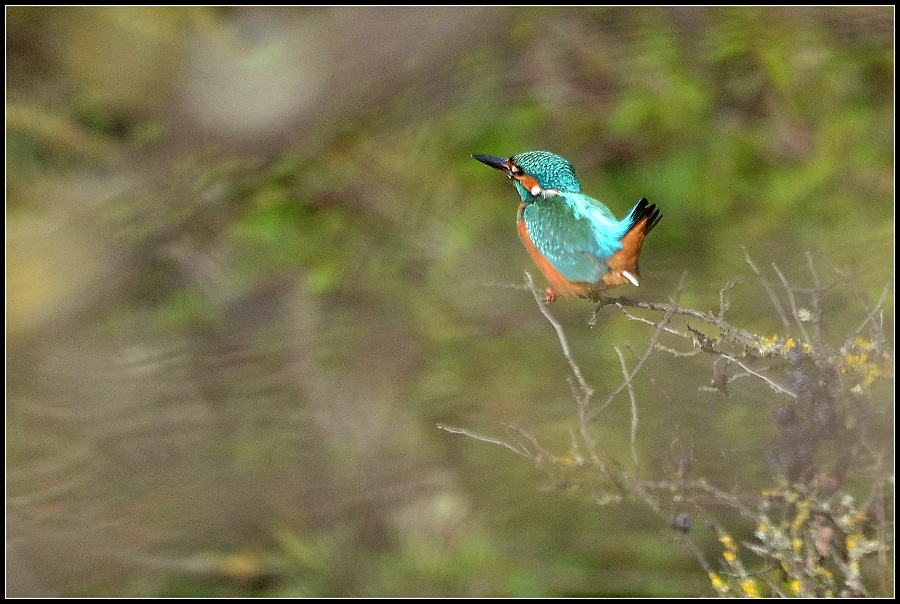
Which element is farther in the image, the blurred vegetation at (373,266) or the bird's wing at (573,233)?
the blurred vegetation at (373,266)

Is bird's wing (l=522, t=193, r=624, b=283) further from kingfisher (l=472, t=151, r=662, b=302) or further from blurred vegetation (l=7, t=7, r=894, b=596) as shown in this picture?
blurred vegetation (l=7, t=7, r=894, b=596)

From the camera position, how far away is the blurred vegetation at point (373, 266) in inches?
32.6

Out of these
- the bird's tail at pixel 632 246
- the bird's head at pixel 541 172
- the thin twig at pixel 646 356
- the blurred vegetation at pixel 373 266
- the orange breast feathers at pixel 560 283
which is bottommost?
the thin twig at pixel 646 356

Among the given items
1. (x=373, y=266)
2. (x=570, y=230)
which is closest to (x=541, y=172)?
(x=570, y=230)

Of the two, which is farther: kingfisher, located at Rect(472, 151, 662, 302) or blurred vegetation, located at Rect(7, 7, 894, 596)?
blurred vegetation, located at Rect(7, 7, 894, 596)

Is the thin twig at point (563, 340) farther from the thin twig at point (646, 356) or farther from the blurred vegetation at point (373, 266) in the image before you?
the blurred vegetation at point (373, 266)

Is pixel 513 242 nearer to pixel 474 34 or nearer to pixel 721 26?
pixel 474 34

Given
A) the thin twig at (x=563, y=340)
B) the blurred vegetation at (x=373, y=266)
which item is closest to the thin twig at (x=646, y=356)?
the thin twig at (x=563, y=340)

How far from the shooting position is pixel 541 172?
41 cm

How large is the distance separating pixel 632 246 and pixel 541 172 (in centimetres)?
8

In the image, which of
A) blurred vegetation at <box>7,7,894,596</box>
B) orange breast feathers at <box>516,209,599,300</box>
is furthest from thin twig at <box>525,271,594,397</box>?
blurred vegetation at <box>7,7,894,596</box>

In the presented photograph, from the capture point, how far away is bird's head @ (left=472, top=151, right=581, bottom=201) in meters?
0.41

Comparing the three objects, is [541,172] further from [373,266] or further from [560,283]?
[373,266]

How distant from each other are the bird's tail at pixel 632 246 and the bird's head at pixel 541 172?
6cm
